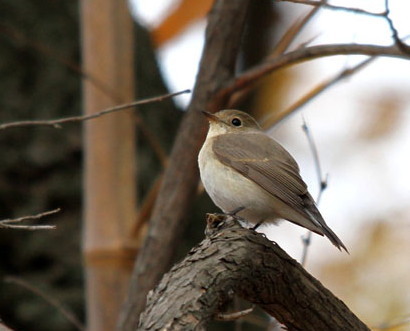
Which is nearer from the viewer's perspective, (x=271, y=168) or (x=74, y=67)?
(x=271, y=168)

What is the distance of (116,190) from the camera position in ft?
15.8

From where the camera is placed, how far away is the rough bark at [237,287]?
8.75ft

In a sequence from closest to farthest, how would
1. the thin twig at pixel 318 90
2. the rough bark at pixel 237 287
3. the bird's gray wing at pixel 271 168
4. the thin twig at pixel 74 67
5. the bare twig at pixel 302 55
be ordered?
the rough bark at pixel 237 287 < the bare twig at pixel 302 55 < the bird's gray wing at pixel 271 168 < the thin twig at pixel 318 90 < the thin twig at pixel 74 67

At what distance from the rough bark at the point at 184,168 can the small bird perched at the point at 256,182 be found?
0.12m

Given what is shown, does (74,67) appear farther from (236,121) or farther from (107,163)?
(236,121)

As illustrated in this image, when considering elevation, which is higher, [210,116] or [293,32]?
[293,32]

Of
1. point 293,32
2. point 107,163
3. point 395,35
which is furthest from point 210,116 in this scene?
point 395,35

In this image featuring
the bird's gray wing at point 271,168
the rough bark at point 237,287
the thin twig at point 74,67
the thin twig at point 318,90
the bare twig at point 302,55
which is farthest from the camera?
the thin twig at point 74,67

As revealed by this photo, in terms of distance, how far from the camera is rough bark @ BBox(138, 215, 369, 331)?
2666 millimetres

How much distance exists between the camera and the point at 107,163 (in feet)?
15.9

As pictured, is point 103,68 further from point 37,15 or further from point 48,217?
point 37,15

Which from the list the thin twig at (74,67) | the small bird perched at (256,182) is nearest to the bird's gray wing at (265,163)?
the small bird perched at (256,182)

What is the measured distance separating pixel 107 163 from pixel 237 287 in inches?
81.8

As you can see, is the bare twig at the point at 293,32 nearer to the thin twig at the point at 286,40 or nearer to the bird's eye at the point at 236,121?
the thin twig at the point at 286,40
